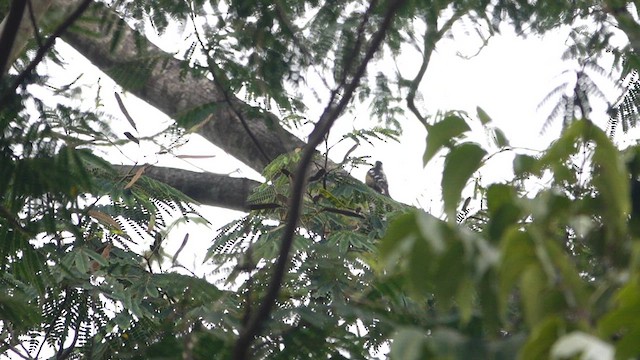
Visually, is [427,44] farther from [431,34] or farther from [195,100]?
[195,100]

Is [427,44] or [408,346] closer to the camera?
[408,346]

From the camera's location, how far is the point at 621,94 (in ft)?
11.0

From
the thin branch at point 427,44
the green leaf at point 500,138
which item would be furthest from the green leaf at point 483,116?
the thin branch at point 427,44

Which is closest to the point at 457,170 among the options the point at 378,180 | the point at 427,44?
the point at 427,44

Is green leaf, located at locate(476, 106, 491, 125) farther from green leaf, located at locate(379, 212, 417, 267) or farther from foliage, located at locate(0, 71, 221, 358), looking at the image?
foliage, located at locate(0, 71, 221, 358)

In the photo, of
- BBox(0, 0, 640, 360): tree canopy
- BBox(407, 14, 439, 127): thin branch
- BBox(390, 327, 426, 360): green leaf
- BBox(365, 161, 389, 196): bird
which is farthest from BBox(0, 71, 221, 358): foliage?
BBox(365, 161, 389, 196): bird

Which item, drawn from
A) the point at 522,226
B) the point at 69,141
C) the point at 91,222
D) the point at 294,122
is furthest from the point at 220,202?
the point at 522,226

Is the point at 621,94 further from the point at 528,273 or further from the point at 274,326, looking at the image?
the point at 528,273

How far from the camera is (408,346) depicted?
1.08 m

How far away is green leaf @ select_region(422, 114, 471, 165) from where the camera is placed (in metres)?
1.29

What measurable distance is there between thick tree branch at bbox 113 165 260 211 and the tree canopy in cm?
93

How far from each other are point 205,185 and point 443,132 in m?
5.27

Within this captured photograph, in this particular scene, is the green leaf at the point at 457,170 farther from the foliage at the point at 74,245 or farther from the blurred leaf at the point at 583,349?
the foliage at the point at 74,245

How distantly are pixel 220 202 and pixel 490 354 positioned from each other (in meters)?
5.35
